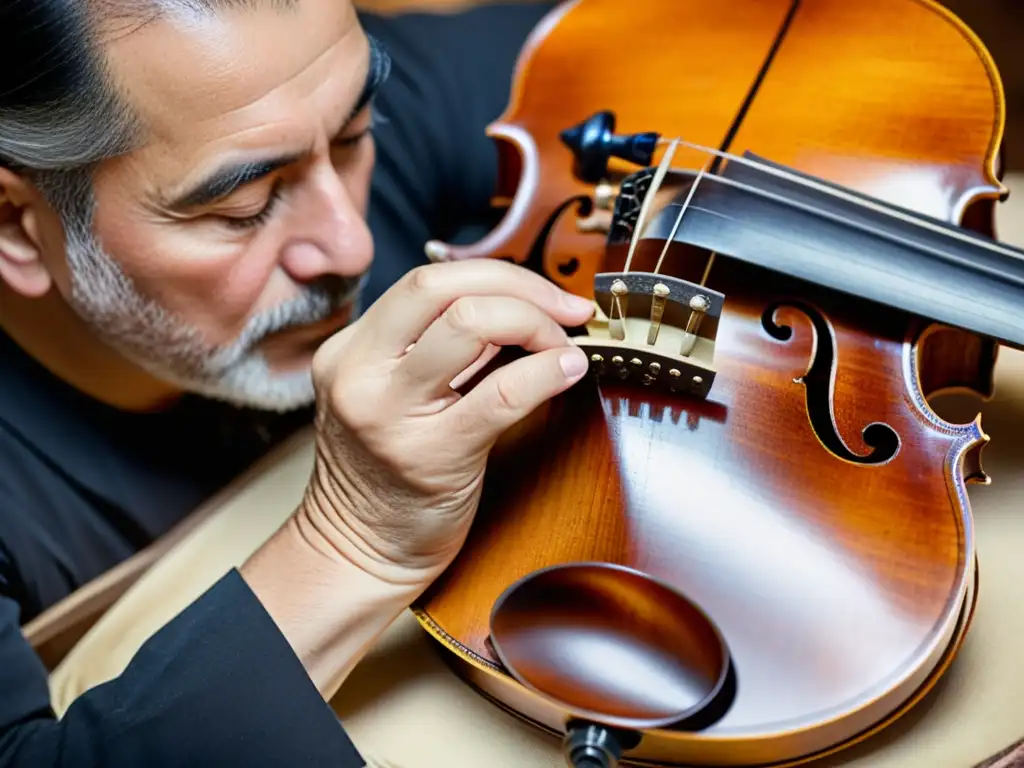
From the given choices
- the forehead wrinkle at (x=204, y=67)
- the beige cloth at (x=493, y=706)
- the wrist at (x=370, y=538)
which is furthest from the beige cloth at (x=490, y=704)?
the forehead wrinkle at (x=204, y=67)

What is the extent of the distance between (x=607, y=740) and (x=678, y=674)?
6 centimetres

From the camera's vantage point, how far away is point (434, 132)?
1.26 meters

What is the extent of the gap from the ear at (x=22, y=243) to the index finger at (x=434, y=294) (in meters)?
0.42

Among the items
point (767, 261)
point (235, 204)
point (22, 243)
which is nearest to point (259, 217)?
point (235, 204)

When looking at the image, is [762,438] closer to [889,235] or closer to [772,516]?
[772,516]

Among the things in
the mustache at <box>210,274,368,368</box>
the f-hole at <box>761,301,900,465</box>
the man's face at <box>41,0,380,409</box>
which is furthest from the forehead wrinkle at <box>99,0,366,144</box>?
the f-hole at <box>761,301,900,465</box>

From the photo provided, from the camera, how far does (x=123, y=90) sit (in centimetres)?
73

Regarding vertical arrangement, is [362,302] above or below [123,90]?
above

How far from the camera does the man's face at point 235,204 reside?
73 cm

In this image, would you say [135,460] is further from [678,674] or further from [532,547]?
[678,674]

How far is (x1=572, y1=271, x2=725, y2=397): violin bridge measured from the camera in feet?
2.04

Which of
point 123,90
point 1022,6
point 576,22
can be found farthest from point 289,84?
point 1022,6

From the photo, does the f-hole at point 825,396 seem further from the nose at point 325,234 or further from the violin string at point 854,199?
the nose at point 325,234

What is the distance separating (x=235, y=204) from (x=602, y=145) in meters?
0.35
